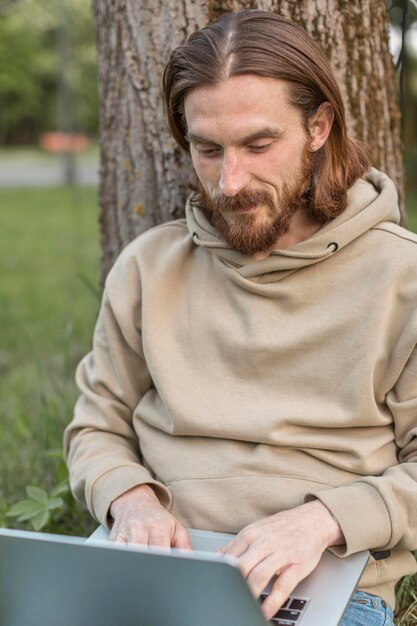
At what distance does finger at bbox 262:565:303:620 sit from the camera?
1754 millimetres

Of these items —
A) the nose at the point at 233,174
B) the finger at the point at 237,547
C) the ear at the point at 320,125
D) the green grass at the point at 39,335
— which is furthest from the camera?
the green grass at the point at 39,335

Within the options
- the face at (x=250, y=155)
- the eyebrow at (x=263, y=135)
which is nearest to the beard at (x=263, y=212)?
the face at (x=250, y=155)

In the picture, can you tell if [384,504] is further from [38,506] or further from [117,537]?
[38,506]

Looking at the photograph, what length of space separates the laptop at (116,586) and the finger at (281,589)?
3cm

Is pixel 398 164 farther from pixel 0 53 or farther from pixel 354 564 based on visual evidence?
pixel 0 53

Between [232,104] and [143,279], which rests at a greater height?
[232,104]

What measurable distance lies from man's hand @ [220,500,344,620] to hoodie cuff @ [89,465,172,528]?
324mm

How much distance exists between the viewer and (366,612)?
203cm

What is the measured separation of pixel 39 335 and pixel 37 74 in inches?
1210

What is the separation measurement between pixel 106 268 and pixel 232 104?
126cm

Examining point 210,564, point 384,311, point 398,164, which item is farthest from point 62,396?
point 210,564

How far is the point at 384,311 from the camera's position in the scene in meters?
2.10

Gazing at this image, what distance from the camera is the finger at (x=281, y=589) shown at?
1754mm

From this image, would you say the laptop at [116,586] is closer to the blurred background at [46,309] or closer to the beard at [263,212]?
the beard at [263,212]
